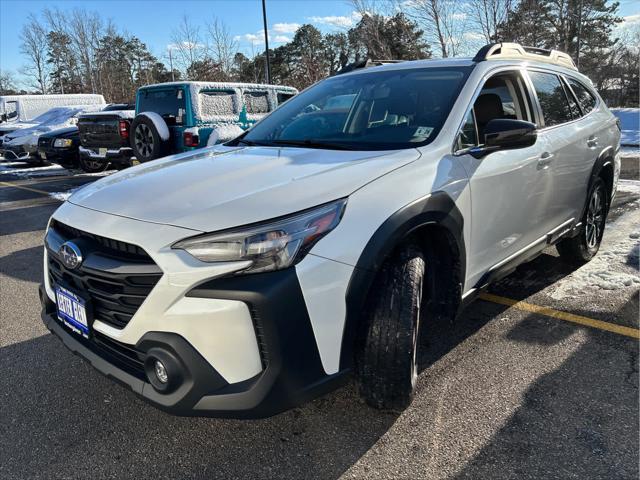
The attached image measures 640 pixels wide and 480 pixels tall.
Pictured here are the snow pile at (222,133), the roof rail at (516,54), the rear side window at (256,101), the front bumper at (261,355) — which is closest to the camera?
A: the front bumper at (261,355)

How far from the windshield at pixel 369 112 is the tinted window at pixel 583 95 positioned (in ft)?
5.66

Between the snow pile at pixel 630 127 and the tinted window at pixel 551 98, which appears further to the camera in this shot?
the snow pile at pixel 630 127

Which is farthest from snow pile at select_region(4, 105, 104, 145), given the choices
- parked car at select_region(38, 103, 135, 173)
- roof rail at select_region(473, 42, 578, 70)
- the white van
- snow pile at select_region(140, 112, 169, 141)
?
roof rail at select_region(473, 42, 578, 70)

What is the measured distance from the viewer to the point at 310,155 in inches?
104

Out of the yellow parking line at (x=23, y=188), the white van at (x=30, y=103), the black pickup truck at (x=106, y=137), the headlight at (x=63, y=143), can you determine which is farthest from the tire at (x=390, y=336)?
the white van at (x=30, y=103)

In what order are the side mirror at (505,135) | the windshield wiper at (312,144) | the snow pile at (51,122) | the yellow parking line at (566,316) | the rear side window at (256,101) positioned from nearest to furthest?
the side mirror at (505,135) < the windshield wiper at (312,144) < the yellow parking line at (566,316) < the rear side window at (256,101) < the snow pile at (51,122)

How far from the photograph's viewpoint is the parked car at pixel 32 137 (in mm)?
14133

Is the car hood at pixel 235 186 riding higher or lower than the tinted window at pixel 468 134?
lower

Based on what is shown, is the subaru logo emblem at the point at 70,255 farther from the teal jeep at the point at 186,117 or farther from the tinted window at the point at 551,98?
the teal jeep at the point at 186,117

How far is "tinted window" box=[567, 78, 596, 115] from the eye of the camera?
4.18 metres

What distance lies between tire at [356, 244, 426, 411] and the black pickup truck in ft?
25.9

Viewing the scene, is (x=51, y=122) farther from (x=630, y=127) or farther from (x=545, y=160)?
(x=630, y=127)

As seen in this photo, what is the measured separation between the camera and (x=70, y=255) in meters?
2.16

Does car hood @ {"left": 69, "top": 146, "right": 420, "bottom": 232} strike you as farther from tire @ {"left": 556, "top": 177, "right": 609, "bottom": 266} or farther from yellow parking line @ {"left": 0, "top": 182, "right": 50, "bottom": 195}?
yellow parking line @ {"left": 0, "top": 182, "right": 50, "bottom": 195}
